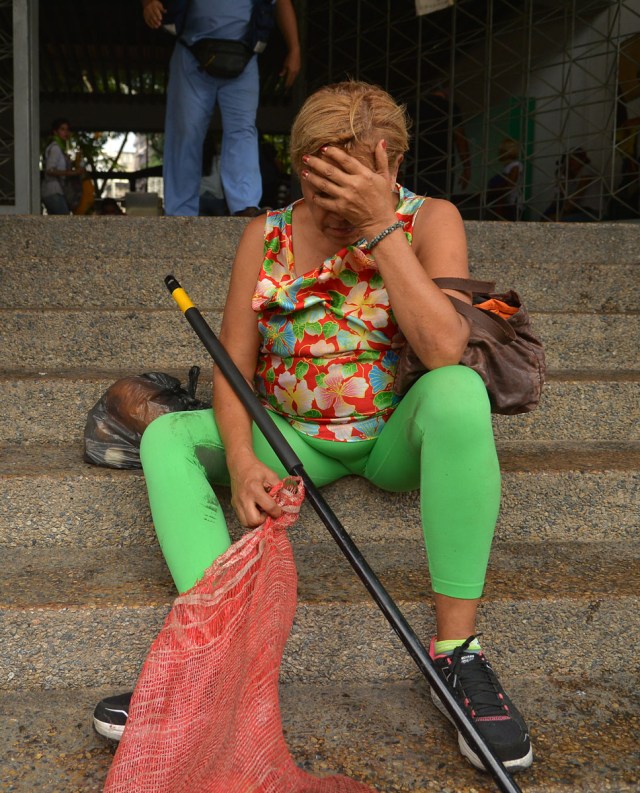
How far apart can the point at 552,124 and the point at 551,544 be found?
6.74m

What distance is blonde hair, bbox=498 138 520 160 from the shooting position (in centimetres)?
766

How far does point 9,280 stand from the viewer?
3.41 meters

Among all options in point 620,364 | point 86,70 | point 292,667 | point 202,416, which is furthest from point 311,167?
point 86,70

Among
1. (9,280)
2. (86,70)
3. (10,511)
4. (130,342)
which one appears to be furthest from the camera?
(86,70)

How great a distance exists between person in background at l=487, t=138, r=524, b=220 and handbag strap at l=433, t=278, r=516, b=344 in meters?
5.60

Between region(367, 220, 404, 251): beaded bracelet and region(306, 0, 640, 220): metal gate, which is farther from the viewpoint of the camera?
region(306, 0, 640, 220): metal gate

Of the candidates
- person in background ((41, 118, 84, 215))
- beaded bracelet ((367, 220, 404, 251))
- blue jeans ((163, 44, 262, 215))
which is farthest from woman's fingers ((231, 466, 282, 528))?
person in background ((41, 118, 84, 215))

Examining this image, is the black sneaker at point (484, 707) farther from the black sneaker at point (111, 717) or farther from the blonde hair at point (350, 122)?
the blonde hair at point (350, 122)

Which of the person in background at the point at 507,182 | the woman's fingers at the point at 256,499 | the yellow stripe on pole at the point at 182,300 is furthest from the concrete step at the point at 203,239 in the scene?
Answer: the person in background at the point at 507,182

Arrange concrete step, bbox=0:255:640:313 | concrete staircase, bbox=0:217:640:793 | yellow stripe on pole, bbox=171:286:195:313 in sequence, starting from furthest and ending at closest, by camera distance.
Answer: concrete step, bbox=0:255:640:313
yellow stripe on pole, bbox=171:286:195:313
concrete staircase, bbox=0:217:640:793

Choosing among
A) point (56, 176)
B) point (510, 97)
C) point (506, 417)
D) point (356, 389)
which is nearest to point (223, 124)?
point (506, 417)

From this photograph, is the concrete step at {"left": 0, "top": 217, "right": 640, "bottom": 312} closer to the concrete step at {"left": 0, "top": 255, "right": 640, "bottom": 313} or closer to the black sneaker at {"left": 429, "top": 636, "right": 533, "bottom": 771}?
the concrete step at {"left": 0, "top": 255, "right": 640, "bottom": 313}

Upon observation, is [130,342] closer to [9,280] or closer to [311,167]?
[9,280]

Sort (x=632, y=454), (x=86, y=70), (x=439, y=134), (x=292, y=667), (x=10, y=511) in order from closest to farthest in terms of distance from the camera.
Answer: (x=292, y=667), (x=10, y=511), (x=632, y=454), (x=439, y=134), (x=86, y=70)
